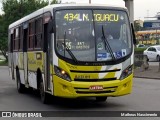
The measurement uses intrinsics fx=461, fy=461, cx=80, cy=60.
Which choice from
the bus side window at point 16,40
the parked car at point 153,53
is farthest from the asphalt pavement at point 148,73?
the parked car at point 153,53

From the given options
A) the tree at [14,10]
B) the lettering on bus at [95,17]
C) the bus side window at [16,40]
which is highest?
the tree at [14,10]

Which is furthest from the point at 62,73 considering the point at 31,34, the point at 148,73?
the point at 148,73

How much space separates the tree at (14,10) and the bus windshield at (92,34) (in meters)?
47.9

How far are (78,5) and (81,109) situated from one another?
2.93 metres

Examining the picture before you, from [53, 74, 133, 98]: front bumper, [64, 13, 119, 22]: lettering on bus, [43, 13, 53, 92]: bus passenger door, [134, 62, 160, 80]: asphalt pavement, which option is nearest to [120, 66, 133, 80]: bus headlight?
[53, 74, 133, 98]: front bumper

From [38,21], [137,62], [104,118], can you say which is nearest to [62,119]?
[104,118]

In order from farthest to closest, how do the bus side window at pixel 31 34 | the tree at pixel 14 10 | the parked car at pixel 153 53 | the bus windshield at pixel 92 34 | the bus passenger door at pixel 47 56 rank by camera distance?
the tree at pixel 14 10 → the parked car at pixel 153 53 → the bus side window at pixel 31 34 → the bus passenger door at pixel 47 56 → the bus windshield at pixel 92 34

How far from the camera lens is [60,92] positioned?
1227cm

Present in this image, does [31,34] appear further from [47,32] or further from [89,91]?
[89,91]

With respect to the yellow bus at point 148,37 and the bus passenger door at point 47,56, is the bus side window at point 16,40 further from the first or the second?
the yellow bus at point 148,37

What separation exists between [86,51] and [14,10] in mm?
49459

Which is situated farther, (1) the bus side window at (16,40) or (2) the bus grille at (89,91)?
(1) the bus side window at (16,40)

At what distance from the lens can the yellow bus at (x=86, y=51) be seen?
12.2 metres

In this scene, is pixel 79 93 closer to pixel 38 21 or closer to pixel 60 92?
pixel 60 92
